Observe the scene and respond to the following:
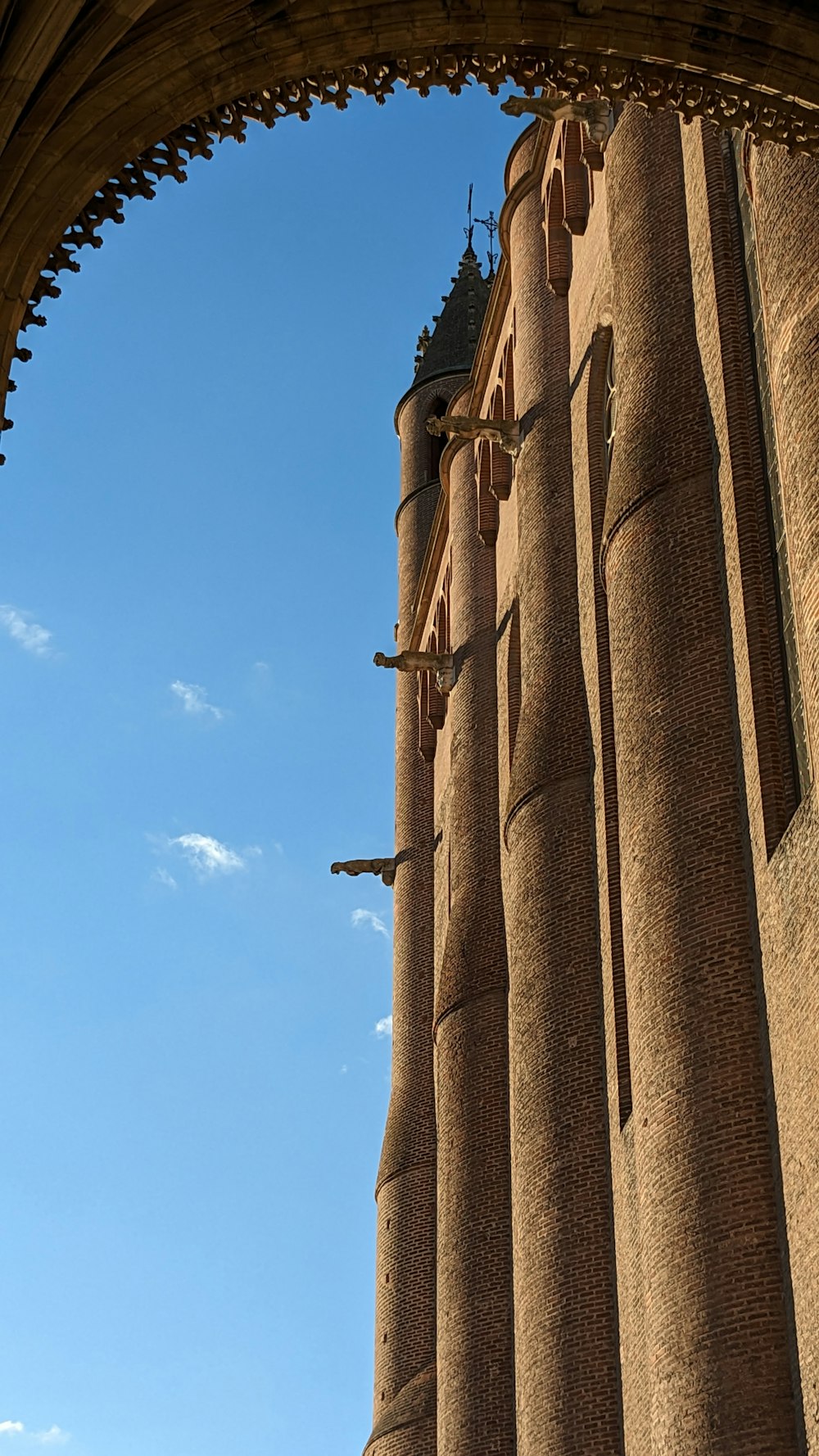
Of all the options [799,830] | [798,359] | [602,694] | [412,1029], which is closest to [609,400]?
[602,694]

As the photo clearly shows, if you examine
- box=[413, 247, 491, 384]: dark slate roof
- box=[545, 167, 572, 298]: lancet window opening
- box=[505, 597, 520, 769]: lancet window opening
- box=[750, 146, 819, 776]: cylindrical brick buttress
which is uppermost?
box=[413, 247, 491, 384]: dark slate roof

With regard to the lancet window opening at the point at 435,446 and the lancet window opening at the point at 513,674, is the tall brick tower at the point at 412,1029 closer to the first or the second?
the lancet window opening at the point at 435,446

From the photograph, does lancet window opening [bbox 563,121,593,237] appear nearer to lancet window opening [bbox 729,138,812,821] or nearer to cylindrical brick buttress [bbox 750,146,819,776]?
lancet window opening [bbox 729,138,812,821]

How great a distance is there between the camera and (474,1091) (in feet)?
71.1

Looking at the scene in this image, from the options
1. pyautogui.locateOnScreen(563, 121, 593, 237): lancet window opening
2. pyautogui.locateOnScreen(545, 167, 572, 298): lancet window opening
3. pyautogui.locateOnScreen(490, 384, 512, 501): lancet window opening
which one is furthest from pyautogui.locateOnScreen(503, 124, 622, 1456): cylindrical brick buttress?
pyautogui.locateOnScreen(490, 384, 512, 501): lancet window opening

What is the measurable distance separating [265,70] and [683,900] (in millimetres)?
7608

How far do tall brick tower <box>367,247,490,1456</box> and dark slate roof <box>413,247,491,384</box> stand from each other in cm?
3

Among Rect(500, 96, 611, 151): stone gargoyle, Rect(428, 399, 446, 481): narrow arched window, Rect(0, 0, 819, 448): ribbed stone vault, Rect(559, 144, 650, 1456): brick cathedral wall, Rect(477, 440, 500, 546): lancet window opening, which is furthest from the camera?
Rect(428, 399, 446, 481): narrow arched window

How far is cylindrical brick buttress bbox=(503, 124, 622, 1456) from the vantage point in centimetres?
1612

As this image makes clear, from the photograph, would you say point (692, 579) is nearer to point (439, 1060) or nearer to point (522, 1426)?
point (522, 1426)

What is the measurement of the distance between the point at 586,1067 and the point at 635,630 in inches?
156

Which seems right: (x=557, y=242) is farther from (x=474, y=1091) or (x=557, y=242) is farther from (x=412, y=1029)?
(x=412, y=1029)

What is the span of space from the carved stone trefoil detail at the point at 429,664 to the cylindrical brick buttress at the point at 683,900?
33.8 feet

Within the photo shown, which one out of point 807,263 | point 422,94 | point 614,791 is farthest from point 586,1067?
point 422,94
